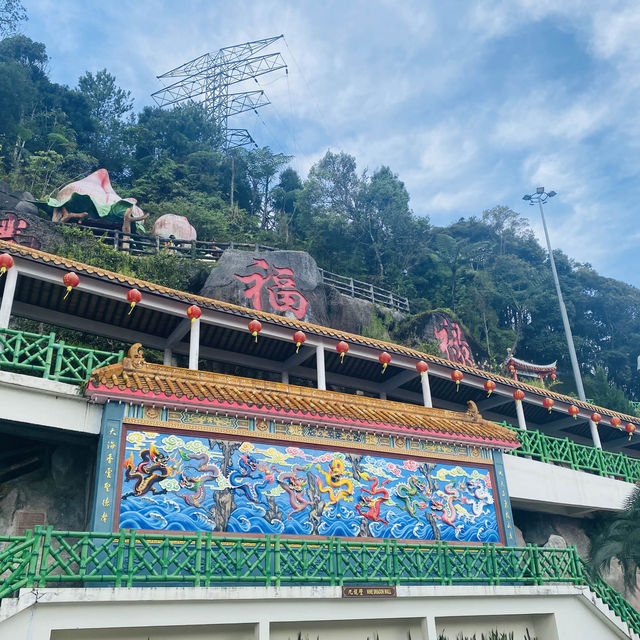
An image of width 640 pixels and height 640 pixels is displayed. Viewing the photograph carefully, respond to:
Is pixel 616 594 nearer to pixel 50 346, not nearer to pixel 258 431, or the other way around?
pixel 258 431

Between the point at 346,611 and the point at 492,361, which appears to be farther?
the point at 492,361

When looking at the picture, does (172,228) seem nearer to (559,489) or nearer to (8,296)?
(8,296)

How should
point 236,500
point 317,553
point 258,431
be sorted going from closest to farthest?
point 317,553 → point 236,500 → point 258,431

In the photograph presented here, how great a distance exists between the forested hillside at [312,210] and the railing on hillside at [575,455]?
11.0 meters

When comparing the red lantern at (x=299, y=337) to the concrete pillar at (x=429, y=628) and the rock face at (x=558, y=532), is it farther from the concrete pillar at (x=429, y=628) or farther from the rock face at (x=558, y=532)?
the rock face at (x=558, y=532)

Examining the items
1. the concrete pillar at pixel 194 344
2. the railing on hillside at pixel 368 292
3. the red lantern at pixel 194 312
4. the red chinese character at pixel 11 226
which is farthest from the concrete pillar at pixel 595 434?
the red chinese character at pixel 11 226

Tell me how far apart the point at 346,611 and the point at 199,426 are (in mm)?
3322

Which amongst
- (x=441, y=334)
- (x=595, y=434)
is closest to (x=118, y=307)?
A: (x=595, y=434)

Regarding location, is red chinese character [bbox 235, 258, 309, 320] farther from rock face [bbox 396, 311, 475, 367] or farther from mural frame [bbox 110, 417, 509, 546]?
rock face [bbox 396, 311, 475, 367]

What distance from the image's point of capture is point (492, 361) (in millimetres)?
29266

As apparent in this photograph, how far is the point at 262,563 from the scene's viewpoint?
9172mm

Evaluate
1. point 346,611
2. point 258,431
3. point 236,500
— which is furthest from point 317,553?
point 258,431

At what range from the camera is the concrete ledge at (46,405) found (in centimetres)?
909

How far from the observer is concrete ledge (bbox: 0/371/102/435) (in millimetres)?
9086
